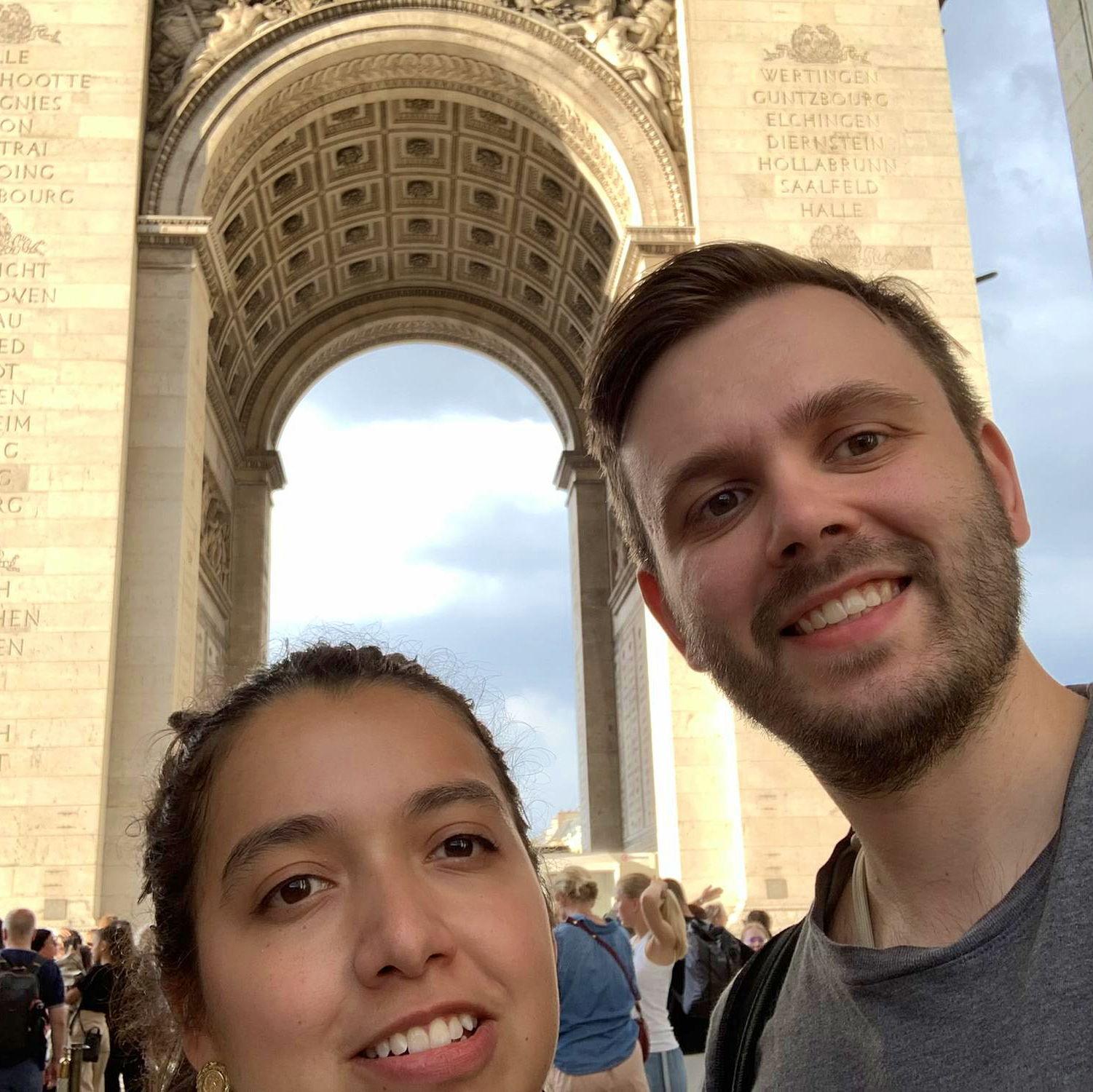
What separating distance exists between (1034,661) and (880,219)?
16.1 meters

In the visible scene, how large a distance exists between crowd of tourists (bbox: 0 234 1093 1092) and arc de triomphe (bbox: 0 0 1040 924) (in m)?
13.1

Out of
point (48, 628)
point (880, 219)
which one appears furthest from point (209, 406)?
point (880, 219)

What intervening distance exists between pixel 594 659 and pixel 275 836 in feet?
73.2

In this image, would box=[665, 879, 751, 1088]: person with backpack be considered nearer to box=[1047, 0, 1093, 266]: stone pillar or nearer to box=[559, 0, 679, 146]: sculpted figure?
box=[1047, 0, 1093, 266]: stone pillar

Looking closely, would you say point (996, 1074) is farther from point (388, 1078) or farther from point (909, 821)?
point (388, 1078)

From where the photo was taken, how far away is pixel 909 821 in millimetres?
1297

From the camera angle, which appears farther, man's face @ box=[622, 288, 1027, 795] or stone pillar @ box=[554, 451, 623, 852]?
stone pillar @ box=[554, 451, 623, 852]

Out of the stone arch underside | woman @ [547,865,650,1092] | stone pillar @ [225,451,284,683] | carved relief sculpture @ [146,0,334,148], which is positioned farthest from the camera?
stone pillar @ [225,451,284,683]

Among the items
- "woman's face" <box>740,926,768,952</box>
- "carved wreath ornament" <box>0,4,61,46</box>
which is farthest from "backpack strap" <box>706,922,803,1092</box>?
"carved wreath ornament" <box>0,4,61,46</box>

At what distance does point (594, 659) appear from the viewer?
77.8ft

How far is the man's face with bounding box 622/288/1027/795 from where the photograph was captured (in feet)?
4.18

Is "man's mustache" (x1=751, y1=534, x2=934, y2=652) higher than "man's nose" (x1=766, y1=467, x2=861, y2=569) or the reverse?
the reverse

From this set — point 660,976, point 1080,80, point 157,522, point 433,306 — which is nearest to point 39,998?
point 660,976

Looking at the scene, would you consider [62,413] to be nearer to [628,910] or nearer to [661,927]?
[628,910]
